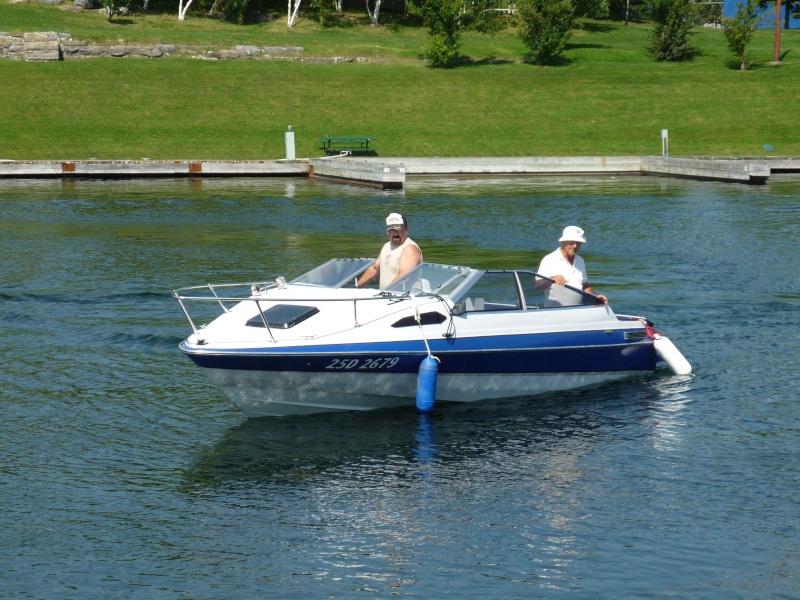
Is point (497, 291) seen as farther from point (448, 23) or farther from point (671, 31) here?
point (671, 31)

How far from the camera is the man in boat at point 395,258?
42.1ft

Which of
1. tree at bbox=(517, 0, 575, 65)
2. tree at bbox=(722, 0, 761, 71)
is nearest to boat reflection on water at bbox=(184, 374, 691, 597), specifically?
tree at bbox=(517, 0, 575, 65)

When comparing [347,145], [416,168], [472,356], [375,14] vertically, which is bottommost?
[416,168]

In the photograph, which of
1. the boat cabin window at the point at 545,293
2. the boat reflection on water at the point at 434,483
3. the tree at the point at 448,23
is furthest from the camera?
the tree at the point at 448,23

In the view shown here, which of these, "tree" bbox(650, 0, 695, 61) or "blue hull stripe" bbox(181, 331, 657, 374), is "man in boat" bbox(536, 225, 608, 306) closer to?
"blue hull stripe" bbox(181, 331, 657, 374)

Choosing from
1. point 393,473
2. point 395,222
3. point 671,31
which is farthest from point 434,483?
point 671,31

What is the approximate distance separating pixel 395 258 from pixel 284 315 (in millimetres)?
1722

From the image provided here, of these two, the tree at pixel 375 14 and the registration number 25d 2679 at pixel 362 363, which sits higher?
the tree at pixel 375 14

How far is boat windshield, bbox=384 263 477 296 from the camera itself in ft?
40.4

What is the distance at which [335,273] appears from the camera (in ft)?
42.8

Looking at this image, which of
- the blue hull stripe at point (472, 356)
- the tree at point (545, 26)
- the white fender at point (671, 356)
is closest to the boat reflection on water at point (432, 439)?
the blue hull stripe at point (472, 356)

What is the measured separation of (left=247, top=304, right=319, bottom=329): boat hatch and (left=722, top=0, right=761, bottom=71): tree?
179ft

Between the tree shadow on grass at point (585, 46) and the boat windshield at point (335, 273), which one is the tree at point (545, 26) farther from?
the boat windshield at point (335, 273)

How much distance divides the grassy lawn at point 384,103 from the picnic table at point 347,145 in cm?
71
